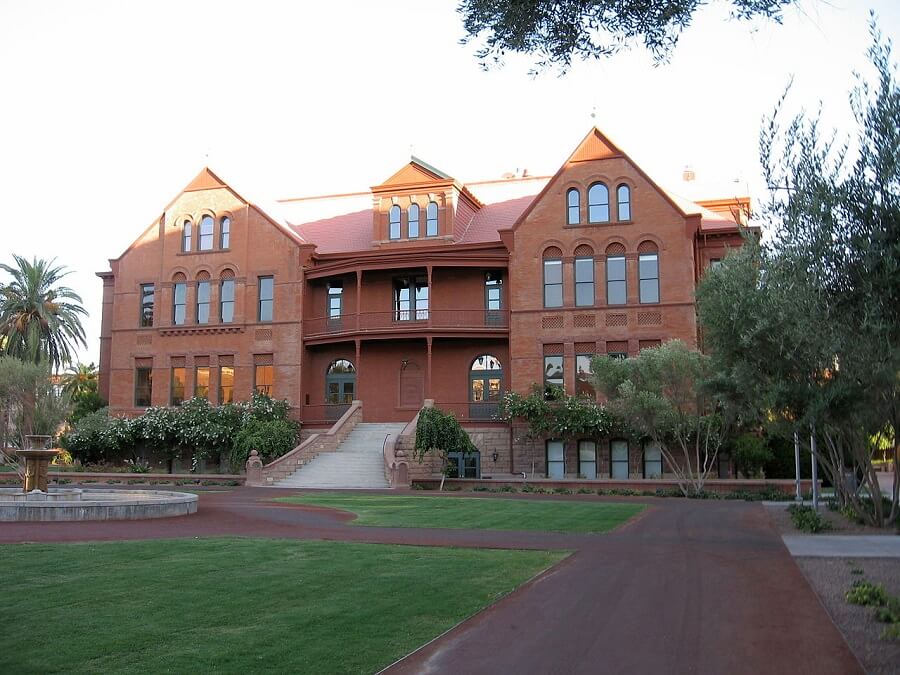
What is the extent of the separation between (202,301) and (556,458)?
20.1m

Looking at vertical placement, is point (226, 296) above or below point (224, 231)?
below

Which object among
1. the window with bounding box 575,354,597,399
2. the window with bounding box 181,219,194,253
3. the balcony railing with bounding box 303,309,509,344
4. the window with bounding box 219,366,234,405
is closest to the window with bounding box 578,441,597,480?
the window with bounding box 575,354,597,399

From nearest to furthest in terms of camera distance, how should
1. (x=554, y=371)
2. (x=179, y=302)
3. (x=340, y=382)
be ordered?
1. (x=554, y=371)
2. (x=340, y=382)
3. (x=179, y=302)

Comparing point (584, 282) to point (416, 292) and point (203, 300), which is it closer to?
point (416, 292)

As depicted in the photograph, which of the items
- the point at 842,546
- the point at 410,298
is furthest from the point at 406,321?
the point at 842,546

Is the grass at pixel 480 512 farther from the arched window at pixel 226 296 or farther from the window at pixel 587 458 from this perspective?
the arched window at pixel 226 296

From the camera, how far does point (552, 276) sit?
39.6 m

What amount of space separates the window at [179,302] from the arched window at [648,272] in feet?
75.7

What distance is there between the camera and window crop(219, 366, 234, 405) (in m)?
43.9

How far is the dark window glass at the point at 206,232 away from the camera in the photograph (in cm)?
4562

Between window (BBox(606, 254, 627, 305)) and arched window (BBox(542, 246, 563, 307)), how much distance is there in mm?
2127

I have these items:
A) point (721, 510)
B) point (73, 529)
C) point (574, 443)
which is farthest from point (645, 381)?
point (73, 529)

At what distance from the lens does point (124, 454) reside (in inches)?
1686

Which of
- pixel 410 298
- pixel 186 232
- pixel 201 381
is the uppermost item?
pixel 186 232
